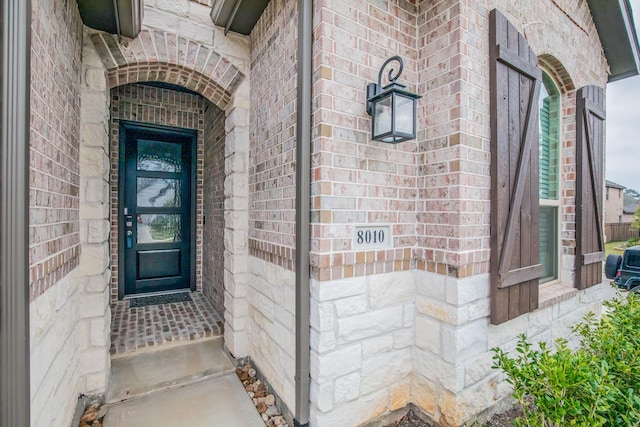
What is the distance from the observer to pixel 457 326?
72.0 inches

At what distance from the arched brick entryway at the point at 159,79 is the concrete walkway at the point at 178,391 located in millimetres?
288

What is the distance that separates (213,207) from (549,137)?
3958 mm

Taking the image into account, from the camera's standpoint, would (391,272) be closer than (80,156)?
Yes

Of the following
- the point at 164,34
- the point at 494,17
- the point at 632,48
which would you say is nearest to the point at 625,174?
the point at 632,48

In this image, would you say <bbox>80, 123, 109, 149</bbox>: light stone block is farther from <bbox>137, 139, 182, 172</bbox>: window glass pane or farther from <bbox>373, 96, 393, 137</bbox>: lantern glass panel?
<bbox>137, 139, 182, 172</bbox>: window glass pane

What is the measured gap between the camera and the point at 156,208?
14.3 feet

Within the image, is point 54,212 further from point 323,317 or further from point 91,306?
point 323,317

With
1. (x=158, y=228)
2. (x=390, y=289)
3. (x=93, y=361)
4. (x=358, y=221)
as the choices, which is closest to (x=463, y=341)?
(x=390, y=289)

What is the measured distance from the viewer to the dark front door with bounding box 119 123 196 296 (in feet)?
13.6

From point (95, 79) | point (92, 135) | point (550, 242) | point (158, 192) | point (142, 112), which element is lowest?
point (550, 242)

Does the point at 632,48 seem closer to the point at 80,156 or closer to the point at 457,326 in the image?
the point at 457,326

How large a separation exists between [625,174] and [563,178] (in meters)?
28.8

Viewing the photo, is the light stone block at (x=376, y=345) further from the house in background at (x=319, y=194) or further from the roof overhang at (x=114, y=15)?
the roof overhang at (x=114, y=15)

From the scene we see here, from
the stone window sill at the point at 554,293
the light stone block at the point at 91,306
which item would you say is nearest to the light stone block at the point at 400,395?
the stone window sill at the point at 554,293
